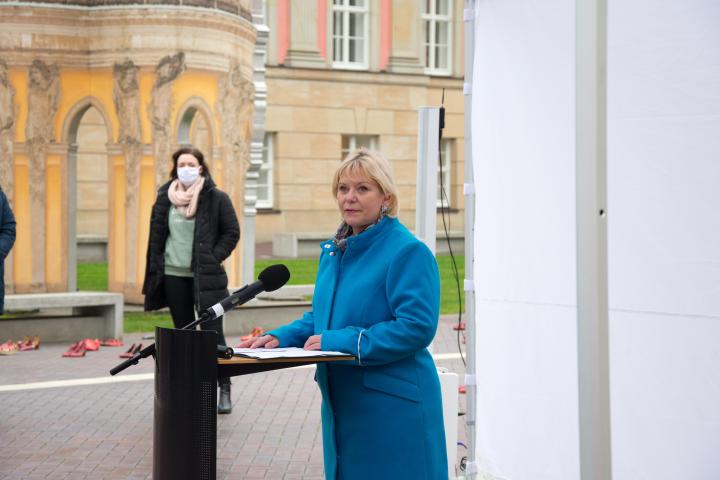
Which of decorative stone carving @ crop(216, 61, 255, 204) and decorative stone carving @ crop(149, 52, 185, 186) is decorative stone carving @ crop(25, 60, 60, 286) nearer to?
decorative stone carving @ crop(149, 52, 185, 186)

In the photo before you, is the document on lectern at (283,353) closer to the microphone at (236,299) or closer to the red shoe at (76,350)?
the microphone at (236,299)

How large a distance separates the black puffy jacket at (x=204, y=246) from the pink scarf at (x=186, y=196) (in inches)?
1.9

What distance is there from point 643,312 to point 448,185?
3669cm

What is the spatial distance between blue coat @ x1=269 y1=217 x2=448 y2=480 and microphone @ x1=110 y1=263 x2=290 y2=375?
19cm

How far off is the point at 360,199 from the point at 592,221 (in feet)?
4.03

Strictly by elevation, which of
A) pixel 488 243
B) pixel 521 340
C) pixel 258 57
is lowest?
pixel 521 340

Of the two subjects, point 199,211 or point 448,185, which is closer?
point 199,211

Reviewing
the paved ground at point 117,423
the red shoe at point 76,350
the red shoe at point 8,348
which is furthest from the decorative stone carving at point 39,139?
the paved ground at point 117,423

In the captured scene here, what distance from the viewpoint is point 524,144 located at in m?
5.49

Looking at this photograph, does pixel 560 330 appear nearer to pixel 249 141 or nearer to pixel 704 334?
pixel 704 334

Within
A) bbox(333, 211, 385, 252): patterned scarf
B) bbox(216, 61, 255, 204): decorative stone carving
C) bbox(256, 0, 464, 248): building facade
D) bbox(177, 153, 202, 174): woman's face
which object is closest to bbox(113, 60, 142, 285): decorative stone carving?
bbox(216, 61, 255, 204): decorative stone carving

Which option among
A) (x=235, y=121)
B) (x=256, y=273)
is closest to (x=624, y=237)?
(x=235, y=121)

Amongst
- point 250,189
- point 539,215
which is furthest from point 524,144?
point 250,189

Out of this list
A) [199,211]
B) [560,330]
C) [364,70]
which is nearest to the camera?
[560,330]
